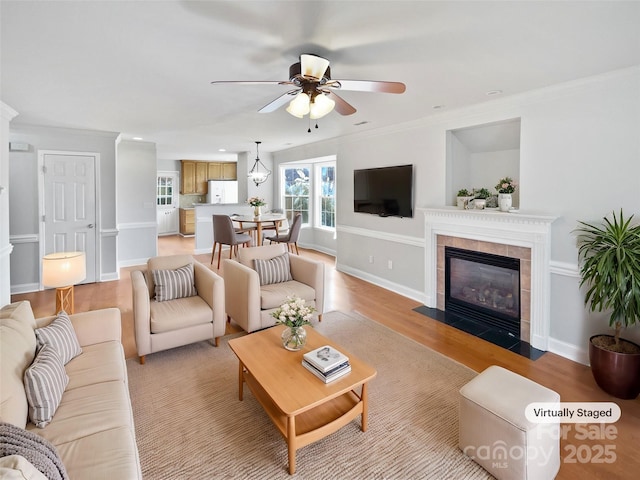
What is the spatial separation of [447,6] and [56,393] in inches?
110

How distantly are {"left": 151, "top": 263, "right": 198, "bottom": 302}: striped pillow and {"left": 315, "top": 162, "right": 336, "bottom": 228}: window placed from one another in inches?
186

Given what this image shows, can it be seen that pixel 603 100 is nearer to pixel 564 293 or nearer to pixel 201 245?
pixel 564 293

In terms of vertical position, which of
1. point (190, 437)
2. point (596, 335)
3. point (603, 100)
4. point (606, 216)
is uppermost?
point (603, 100)

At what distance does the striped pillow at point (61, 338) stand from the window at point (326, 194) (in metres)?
5.98

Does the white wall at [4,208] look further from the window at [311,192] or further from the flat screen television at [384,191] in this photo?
the window at [311,192]

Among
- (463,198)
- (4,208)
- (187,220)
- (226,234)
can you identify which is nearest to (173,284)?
(4,208)

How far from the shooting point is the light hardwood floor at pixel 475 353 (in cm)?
193

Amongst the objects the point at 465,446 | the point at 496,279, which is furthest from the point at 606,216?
the point at 465,446

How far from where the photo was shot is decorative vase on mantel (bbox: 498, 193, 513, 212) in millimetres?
3351

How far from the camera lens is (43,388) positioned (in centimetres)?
162

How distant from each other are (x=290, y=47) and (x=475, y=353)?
2977mm

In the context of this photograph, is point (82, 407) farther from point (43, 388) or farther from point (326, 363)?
point (326, 363)

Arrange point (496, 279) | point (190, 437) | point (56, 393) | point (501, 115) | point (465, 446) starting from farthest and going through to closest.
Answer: point (496, 279) < point (501, 115) < point (190, 437) < point (465, 446) < point (56, 393)

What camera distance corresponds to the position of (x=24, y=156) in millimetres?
4898
